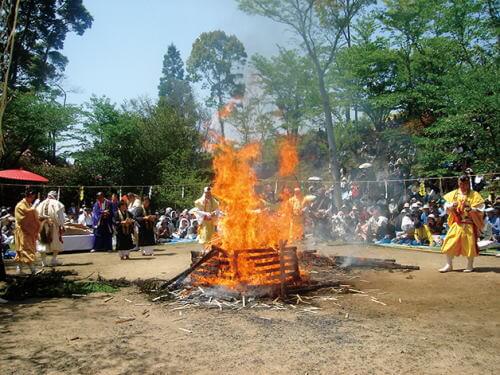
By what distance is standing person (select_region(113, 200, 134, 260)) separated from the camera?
1352cm

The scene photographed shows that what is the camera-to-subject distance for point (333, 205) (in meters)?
21.9

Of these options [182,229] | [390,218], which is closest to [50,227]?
[182,229]

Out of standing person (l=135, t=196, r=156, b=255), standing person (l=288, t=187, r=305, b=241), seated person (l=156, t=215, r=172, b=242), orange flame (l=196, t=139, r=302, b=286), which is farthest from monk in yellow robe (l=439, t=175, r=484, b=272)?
seated person (l=156, t=215, r=172, b=242)

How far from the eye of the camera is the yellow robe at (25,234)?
1036cm

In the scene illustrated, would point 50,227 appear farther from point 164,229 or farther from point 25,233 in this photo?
point 164,229

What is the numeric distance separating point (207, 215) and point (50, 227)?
4905mm

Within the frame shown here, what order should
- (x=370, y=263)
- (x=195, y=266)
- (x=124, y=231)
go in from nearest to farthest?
(x=195, y=266)
(x=370, y=263)
(x=124, y=231)

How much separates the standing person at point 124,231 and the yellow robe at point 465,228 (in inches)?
377

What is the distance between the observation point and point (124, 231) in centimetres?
1363

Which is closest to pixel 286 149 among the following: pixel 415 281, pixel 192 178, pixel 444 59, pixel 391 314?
pixel 192 178

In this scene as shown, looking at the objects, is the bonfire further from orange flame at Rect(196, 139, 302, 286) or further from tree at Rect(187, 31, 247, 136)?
tree at Rect(187, 31, 247, 136)

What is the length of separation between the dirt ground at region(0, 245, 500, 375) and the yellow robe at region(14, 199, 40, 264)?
3.16 meters

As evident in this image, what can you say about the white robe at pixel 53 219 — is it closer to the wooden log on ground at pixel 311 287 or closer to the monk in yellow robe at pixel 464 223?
the wooden log on ground at pixel 311 287

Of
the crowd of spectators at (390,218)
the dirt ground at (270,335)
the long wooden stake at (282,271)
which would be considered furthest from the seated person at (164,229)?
the long wooden stake at (282,271)
